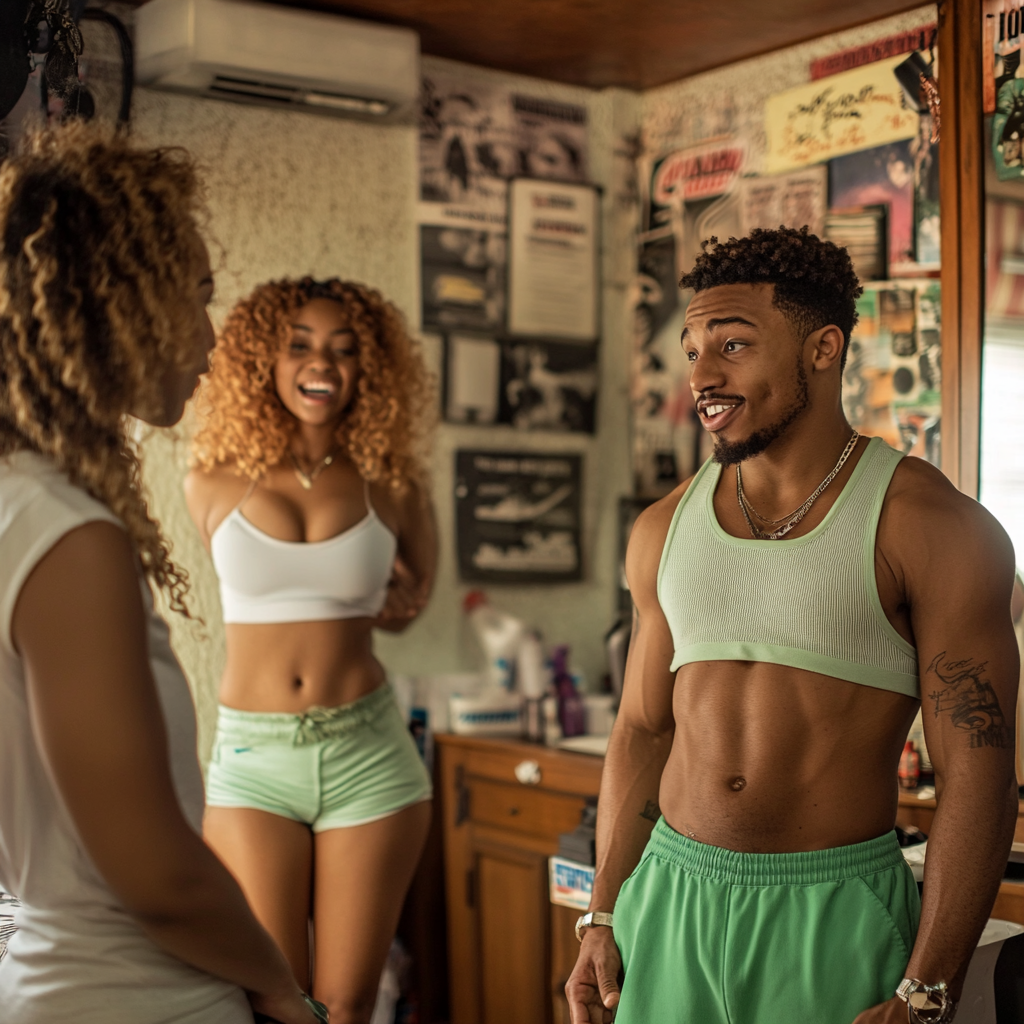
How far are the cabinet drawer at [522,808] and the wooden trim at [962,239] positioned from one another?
1379 millimetres

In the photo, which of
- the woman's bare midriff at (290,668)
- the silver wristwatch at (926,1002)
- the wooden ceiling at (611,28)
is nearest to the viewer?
the silver wristwatch at (926,1002)

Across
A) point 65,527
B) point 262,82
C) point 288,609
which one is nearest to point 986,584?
point 65,527

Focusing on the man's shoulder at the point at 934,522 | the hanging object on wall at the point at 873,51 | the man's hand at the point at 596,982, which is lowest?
the man's hand at the point at 596,982

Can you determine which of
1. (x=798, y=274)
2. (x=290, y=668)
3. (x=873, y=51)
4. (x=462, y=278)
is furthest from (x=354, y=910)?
(x=873, y=51)

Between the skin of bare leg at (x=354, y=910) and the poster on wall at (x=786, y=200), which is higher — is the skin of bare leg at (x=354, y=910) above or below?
below

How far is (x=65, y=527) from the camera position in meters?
1.04

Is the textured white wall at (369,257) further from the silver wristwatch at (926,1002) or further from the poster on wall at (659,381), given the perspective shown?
the silver wristwatch at (926,1002)

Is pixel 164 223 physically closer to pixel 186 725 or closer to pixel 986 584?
pixel 186 725

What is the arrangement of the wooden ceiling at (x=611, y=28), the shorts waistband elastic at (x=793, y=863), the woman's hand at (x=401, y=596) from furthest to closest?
the wooden ceiling at (x=611, y=28), the woman's hand at (x=401, y=596), the shorts waistband elastic at (x=793, y=863)

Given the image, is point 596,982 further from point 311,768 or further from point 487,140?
point 487,140

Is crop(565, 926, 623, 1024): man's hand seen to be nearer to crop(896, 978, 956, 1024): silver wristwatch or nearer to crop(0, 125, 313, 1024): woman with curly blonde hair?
crop(896, 978, 956, 1024): silver wristwatch

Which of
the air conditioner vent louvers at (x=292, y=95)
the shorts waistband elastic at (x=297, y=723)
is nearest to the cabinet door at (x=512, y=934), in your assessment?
the shorts waistband elastic at (x=297, y=723)

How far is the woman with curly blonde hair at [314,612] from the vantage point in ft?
8.32

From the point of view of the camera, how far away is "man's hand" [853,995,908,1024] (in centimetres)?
148
